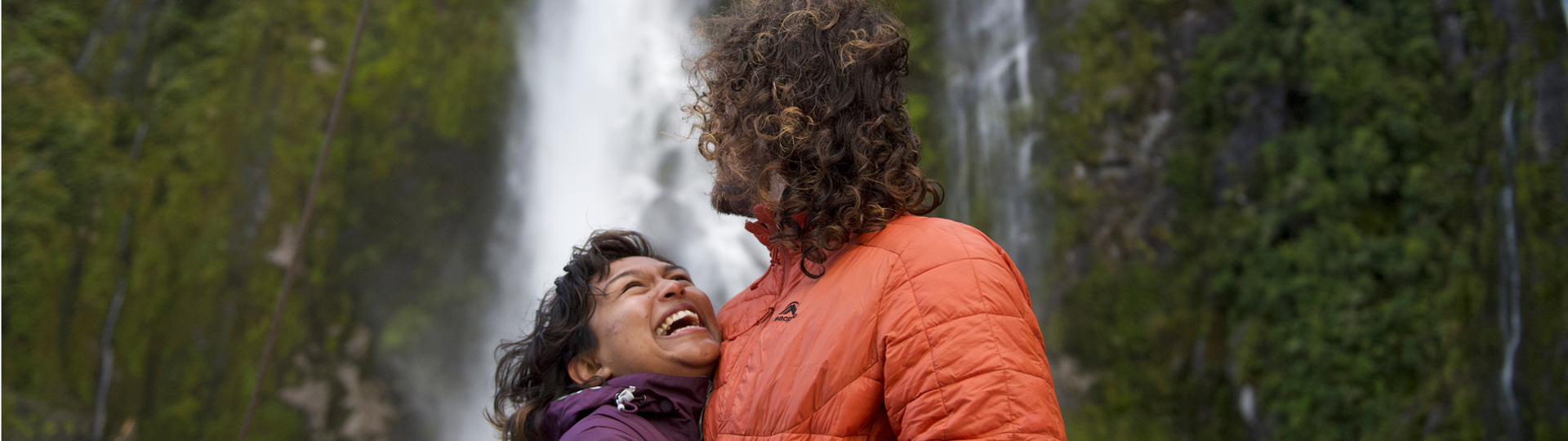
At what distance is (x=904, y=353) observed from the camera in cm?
114

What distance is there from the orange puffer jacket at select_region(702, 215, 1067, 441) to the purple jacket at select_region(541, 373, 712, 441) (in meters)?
0.17

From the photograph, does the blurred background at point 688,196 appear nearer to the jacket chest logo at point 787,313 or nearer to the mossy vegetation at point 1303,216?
the mossy vegetation at point 1303,216

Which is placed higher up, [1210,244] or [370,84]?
[370,84]

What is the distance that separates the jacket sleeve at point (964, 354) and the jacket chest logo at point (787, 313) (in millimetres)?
163

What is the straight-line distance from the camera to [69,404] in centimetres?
483

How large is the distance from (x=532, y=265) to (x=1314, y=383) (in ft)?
13.9

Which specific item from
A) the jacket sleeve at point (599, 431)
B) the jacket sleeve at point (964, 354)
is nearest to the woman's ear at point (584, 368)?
the jacket sleeve at point (599, 431)

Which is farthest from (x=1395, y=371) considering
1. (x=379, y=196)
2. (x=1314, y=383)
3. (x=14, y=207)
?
(x=14, y=207)

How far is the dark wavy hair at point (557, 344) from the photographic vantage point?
5.67ft

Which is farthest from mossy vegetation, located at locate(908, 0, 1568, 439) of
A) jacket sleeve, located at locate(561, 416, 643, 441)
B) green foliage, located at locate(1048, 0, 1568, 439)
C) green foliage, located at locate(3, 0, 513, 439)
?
jacket sleeve, located at locate(561, 416, 643, 441)

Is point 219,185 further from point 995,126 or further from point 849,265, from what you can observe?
point 849,265

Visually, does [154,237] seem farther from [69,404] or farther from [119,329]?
[69,404]

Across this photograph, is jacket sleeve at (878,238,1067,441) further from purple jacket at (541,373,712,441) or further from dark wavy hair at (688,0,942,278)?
purple jacket at (541,373,712,441)

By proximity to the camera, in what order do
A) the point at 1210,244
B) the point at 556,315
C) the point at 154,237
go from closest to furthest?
1. the point at 556,315
2. the point at 154,237
3. the point at 1210,244
